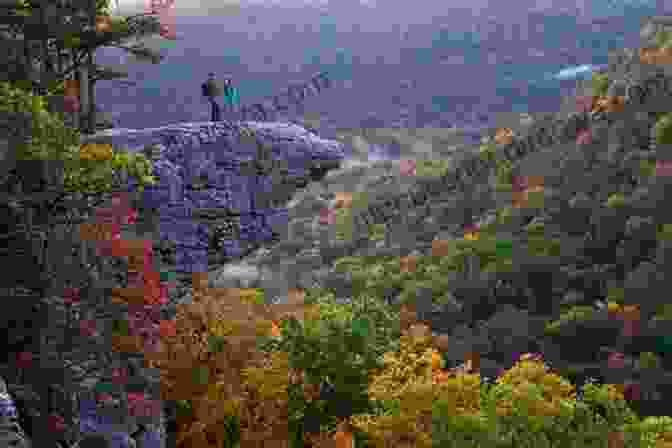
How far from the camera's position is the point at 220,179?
66.2 feet

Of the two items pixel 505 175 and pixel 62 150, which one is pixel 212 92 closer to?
pixel 62 150

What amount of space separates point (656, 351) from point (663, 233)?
10685mm

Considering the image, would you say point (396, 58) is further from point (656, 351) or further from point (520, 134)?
point (656, 351)

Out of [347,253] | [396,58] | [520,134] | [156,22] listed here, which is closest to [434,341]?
[156,22]

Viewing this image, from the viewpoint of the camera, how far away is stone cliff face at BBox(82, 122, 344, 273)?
64.1ft

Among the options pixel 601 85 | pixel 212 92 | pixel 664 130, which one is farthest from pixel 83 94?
pixel 601 85

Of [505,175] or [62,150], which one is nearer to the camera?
[62,150]

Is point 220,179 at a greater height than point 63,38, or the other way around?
point 63,38

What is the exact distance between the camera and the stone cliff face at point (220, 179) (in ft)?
64.1

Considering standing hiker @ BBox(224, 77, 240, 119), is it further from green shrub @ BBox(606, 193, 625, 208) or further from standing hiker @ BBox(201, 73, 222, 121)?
green shrub @ BBox(606, 193, 625, 208)

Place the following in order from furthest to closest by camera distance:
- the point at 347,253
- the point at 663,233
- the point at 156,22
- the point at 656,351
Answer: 1. the point at 347,253
2. the point at 663,233
3. the point at 656,351
4. the point at 156,22

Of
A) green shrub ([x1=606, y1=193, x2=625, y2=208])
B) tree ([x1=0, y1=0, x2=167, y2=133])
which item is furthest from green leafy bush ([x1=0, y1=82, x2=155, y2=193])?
green shrub ([x1=606, y1=193, x2=625, y2=208])

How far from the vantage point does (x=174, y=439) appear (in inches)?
925

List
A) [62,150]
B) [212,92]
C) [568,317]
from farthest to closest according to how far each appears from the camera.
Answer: [568,317], [212,92], [62,150]
